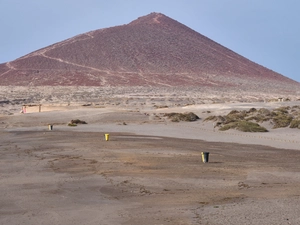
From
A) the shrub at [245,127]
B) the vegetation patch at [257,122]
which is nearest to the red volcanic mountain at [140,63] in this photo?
the vegetation patch at [257,122]

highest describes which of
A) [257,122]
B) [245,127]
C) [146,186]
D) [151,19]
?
[151,19]

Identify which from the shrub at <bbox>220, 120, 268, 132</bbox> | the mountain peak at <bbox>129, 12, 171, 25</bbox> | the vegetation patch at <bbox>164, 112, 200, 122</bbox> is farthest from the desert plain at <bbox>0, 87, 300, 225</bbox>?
the mountain peak at <bbox>129, 12, 171, 25</bbox>

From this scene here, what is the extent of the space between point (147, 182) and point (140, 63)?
9805 cm

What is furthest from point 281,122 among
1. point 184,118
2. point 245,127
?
point 184,118

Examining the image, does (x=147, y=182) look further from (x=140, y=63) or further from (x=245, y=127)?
(x=140, y=63)

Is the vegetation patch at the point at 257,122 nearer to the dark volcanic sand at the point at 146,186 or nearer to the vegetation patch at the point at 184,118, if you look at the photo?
the vegetation patch at the point at 184,118

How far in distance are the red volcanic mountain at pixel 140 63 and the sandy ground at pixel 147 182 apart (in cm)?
6949

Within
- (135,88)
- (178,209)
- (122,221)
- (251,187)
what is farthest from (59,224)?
(135,88)

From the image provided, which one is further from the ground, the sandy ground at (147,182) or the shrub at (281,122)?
the shrub at (281,122)

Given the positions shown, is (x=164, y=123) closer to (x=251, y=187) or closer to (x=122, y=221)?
(x=251, y=187)

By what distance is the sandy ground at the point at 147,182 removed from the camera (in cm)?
824

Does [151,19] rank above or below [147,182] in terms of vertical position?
above

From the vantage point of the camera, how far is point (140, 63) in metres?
109

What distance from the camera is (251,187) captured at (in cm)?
1095
